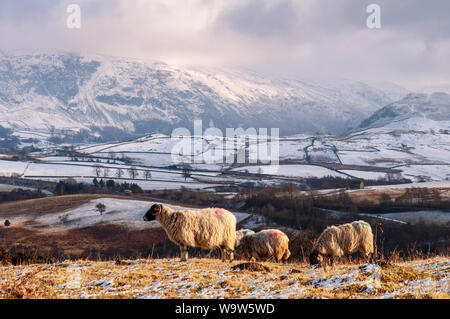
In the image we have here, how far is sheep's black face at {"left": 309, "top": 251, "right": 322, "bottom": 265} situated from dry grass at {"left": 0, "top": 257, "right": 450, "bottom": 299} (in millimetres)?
4920

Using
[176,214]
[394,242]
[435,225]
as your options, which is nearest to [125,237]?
[394,242]

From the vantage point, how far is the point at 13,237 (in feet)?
271

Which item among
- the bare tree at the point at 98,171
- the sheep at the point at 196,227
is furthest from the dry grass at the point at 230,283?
the bare tree at the point at 98,171

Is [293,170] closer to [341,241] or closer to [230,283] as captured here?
[341,241]

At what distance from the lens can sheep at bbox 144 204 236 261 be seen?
20.5 meters

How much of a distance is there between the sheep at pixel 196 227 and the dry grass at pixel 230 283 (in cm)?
435

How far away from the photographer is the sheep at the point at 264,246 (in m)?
25.6

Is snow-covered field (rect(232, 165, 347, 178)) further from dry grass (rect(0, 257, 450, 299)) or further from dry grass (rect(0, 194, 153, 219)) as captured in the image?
dry grass (rect(0, 257, 450, 299))

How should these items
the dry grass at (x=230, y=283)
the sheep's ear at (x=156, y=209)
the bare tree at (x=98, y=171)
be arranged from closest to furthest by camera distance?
the dry grass at (x=230, y=283)
the sheep's ear at (x=156, y=209)
the bare tree at (x=98, y=171)

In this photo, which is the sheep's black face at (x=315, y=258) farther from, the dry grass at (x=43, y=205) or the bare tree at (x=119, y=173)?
the bare tree at (x=119, y=173)

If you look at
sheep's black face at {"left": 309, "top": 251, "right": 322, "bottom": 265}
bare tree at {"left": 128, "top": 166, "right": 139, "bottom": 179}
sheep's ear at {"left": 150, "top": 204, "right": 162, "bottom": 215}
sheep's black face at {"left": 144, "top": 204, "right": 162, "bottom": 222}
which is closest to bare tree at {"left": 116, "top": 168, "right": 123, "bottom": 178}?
bare tree at {"left": 128, "top": 166, "right": 139, "bottom": 179}

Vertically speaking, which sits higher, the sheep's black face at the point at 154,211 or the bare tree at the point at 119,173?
the sheep's black face at the point at 154,211

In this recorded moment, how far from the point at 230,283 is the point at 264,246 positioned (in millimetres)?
12785
